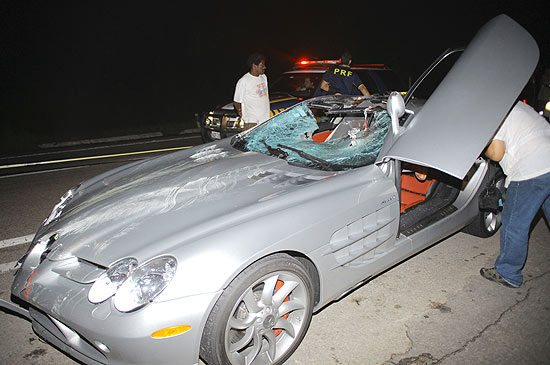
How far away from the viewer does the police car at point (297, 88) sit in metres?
7.35

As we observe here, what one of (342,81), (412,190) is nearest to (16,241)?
(412,190)

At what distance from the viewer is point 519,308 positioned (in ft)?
9.83

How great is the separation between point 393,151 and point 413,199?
5.83 ft

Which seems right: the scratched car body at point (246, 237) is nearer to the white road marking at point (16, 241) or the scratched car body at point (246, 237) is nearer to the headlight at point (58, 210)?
the headlight at point (58, 210)

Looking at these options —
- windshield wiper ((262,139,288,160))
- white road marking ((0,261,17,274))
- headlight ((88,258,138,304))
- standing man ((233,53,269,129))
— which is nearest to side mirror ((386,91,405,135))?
windshield wiper ((262,139,288,160))

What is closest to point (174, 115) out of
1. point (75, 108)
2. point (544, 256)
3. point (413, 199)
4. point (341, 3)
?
point (75, 108)

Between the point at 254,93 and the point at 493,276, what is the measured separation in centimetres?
411

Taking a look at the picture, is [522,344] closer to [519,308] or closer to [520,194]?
[519,308]

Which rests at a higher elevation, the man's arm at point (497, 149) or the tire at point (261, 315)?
the man's arm at point (497, 149)

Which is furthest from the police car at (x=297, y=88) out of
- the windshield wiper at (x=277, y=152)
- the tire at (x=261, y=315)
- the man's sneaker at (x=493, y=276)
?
the tire at (x=261, y=315)

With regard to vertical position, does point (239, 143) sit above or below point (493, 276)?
above

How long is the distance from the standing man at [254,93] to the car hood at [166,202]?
2.80 meters

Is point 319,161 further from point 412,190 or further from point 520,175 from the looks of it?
point 412,190

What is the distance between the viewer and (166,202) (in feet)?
8.92
